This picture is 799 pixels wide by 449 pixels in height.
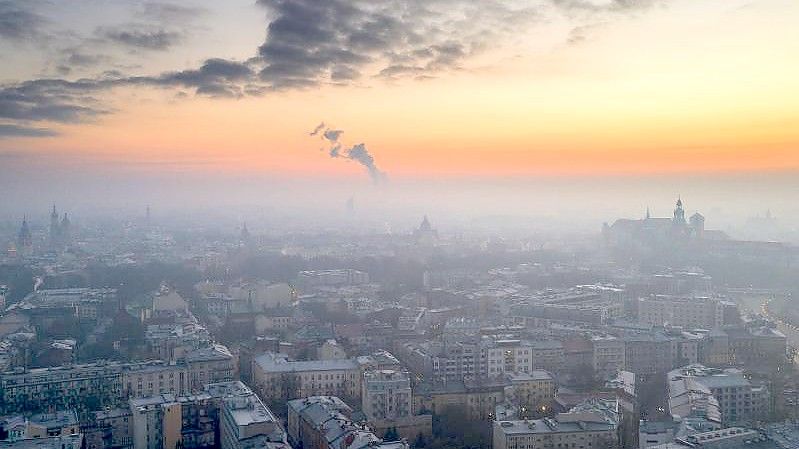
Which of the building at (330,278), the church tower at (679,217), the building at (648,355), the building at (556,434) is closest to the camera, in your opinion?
the building at (556,434)

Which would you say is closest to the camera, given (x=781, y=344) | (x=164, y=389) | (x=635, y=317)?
(x=164, y=389)

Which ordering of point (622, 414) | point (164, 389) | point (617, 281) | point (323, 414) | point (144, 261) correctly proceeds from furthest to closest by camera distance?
point (144, 261)
point (617, 281)
point (164, 389)
point (622, 414)
point (323, 414)

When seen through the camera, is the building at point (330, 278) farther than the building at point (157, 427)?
Yes

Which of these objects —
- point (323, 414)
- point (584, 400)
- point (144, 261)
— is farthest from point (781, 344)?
point (144, 261)

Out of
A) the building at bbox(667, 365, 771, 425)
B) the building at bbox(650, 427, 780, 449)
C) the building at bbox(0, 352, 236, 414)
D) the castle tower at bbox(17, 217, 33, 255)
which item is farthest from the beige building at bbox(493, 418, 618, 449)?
the castle tower at bbox(17, 217, 33, 255)

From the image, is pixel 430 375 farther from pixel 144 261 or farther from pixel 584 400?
pixel 144 261

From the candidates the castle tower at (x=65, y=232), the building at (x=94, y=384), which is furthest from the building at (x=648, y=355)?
the castle tower at (x=65, y=232)

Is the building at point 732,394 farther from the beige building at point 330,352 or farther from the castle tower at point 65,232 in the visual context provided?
the castle tower at point 65,232

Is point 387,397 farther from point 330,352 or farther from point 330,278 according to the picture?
point 330,278

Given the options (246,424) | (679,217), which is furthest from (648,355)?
(679,217)

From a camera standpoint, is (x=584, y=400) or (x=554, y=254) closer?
(x=584, y=400)

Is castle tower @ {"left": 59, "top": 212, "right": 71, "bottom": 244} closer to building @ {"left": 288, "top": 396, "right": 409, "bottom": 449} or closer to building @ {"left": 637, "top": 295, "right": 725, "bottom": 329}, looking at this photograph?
building @ {"left": 637, "top": 295, "right": 725, "bottom": 329}
